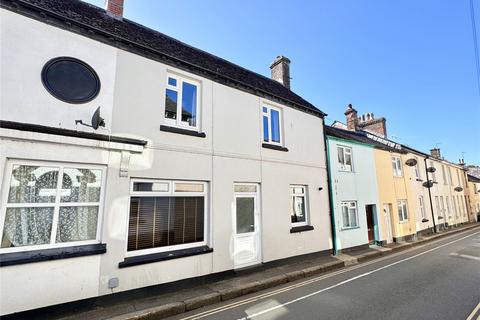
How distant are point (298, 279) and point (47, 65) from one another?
8.55 m

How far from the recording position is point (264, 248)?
8.20 meters

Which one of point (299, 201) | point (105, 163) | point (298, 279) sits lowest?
point (298, 279)

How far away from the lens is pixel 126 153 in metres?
5.83

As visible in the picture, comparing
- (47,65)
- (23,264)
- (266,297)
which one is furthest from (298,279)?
(47,65)

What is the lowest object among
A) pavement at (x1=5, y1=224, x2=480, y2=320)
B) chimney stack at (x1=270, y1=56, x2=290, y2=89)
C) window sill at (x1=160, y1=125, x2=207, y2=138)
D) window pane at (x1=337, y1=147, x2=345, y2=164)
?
pavement at (x1=5, y1=224, x2=480, y2=320)

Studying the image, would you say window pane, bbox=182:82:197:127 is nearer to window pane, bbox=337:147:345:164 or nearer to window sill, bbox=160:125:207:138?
window sill, bbox=160:125:207:138

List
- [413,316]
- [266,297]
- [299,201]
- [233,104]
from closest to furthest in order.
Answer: [413,316], [266,297], [233,104], [299,201]

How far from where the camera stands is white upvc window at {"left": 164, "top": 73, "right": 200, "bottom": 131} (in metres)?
7.04

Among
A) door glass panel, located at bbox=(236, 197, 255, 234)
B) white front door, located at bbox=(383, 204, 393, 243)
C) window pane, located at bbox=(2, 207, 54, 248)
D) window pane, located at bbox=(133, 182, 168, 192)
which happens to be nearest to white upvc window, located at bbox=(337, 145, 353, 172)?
white front door, located at bbox=(383, 204, 393, 243)

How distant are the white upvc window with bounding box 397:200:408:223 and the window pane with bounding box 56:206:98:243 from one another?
643 inches

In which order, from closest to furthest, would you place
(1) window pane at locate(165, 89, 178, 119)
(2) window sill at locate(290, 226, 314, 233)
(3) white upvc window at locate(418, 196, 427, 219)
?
(1) window pane at locate(165, 89, 178, 119)
(2) window sill at locate(290, 226, 314, 233)
(3) white upvc window at locate(418, 196, 427, 219)

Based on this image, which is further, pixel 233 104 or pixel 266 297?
pixel 233 104

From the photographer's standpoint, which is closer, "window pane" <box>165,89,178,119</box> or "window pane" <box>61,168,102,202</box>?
"window pane" <box>61,168,102,202</box>

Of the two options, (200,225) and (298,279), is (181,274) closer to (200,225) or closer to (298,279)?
(200,225)
